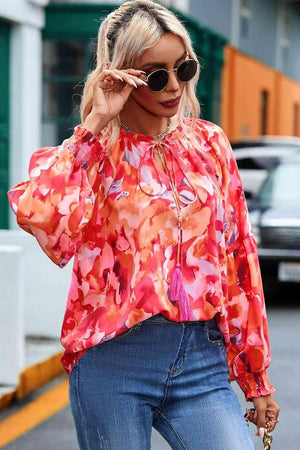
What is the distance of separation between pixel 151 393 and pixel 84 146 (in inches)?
24.4

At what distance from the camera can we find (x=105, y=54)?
7.85 ft

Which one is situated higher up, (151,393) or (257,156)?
(257,156)

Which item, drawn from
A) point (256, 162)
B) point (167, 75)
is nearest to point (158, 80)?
point (167, 75)

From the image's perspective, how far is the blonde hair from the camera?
2.32 meters

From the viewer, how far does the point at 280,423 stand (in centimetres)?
514

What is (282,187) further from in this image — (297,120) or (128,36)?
(297,120)

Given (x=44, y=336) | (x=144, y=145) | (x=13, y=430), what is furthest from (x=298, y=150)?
(x=144, y=145)

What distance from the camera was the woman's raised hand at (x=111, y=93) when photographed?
2.33m

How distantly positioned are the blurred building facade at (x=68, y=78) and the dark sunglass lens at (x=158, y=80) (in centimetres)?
43

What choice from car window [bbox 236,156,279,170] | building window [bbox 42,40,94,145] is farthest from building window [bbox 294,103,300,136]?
car window [bbox 236,156,279,170]

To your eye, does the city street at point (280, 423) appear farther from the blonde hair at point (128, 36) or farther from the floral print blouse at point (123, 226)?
the blonde hair at point (128, 36)

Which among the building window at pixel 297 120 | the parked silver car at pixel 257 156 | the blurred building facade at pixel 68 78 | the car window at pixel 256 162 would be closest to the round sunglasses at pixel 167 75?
the blurred building facade at pixel 68 78

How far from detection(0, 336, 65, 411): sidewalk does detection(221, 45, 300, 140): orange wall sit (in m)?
17.1

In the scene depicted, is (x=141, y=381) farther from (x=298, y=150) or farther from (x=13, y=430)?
(x=298, y=150)
